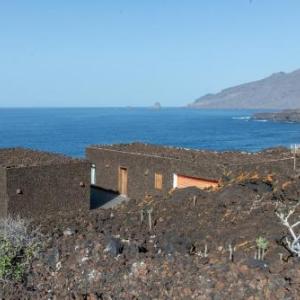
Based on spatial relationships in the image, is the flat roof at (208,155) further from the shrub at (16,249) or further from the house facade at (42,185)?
the shrub at (16,249)

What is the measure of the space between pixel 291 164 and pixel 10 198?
11754 mm

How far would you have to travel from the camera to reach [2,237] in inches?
407

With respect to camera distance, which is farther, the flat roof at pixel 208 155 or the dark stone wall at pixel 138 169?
the dark stone wall at pixel 138 169

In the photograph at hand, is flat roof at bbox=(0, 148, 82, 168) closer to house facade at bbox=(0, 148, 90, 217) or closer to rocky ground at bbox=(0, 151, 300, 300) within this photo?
house facade at bbox=(0, 148, 90, 217)

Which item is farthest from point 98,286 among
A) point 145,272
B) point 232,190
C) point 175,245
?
point 232,190

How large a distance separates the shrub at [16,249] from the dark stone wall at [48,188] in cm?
922

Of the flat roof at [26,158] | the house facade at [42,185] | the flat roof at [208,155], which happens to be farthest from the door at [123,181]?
the house facade at [42,185]

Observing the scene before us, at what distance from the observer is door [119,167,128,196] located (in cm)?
2617

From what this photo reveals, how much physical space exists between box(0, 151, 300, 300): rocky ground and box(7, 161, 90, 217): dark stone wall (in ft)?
23.3

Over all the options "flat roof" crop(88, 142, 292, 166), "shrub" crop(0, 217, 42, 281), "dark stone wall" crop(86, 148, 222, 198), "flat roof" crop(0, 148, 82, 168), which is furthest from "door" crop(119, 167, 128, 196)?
"shrub" crop(0, 217, 42, 281)

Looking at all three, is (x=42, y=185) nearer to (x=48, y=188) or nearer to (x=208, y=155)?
(x=48, y=188)

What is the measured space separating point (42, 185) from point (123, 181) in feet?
19.6

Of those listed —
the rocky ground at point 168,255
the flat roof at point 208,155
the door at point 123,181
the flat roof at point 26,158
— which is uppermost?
the flat roof at point 26,158

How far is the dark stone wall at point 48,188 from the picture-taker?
2031 centimetres
